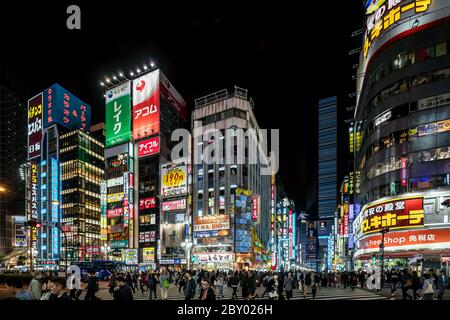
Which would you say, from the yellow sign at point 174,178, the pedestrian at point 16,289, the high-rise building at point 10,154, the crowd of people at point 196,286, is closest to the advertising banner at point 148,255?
the yellow sign at point 174,178

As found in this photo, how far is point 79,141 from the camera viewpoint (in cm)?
11769

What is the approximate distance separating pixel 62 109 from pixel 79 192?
2670 centimetres

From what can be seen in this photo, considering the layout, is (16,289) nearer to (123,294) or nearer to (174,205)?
(123,294)

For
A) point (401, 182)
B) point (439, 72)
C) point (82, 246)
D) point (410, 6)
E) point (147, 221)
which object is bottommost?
point (82, 246)

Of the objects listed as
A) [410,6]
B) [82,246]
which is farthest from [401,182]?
[82,246]

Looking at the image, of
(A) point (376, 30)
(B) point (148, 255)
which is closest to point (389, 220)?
(A) point (376, 30)

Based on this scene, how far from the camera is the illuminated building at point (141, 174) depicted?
297 ft

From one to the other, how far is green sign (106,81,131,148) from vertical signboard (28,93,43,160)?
29865 mm

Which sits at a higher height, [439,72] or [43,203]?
[439,72]

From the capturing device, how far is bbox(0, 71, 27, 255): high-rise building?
459 ft

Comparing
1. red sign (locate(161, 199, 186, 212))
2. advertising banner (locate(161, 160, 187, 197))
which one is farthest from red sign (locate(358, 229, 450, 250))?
red sign (locate(161, 199, 186, 212))

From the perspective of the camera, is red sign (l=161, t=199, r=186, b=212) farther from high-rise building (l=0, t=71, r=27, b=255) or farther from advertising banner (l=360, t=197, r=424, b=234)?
high-rise building (l=0, t=71, r=27, b=255)

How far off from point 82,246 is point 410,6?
331 ft
